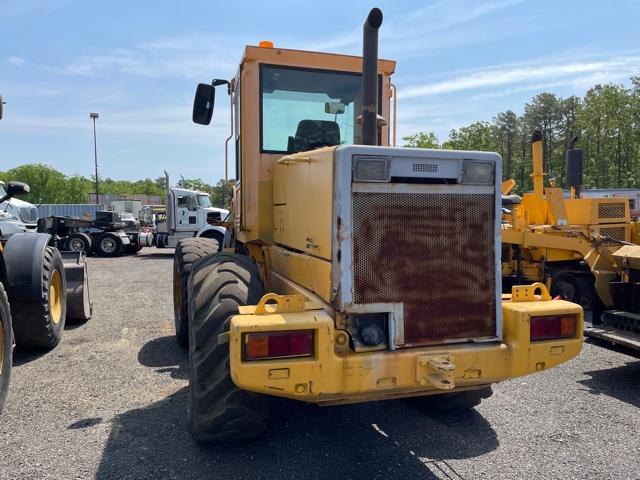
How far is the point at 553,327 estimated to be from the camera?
3.18m

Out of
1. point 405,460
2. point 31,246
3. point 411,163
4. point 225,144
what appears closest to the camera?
point 411,163

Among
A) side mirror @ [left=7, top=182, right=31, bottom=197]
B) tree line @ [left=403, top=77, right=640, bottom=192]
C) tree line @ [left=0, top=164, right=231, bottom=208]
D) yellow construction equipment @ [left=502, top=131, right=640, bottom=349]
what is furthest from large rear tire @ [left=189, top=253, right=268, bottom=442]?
tree line @ [left=0, top=164, right=231, bottom=208]

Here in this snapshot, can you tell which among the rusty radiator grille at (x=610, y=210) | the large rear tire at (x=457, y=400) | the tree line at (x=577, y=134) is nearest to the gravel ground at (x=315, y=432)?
the large rear tire at (x=457, y=400)

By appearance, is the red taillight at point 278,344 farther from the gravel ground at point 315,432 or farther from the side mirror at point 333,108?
the side mirror at point 333,108

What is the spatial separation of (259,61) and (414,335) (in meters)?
2.63

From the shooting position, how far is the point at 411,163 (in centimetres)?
294

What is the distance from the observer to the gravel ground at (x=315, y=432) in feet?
10.5

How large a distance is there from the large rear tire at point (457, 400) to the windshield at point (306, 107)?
2.28 m

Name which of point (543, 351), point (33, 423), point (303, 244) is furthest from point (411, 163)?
point (33, 423)

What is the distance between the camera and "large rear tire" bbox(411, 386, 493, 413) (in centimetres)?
396

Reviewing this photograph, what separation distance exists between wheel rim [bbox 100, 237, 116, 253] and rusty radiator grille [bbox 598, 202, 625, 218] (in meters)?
16.8

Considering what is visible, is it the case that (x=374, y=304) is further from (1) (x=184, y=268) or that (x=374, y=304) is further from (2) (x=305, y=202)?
(1) (x=184, y=268)

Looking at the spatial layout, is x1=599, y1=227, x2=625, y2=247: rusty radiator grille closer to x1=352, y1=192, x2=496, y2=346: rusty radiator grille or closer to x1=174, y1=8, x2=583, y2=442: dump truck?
x1=174, y1=8, x2=583, y2=442: dump truck

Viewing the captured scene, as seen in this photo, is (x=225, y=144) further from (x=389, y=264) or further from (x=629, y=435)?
(x=629, y=435)
